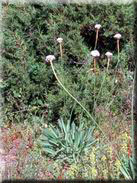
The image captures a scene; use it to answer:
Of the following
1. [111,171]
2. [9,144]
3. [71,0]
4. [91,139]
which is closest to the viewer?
[111,171]

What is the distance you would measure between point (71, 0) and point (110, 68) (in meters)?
0.79

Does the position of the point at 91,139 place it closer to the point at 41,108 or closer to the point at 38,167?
the point at 38,167

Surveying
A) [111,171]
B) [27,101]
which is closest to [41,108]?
[27,101]

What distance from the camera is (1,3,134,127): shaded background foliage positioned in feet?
15.2

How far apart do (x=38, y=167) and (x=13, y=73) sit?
125 centimetres

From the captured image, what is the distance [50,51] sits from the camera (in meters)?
4.73

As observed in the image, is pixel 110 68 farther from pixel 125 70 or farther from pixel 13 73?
pixel 13 73

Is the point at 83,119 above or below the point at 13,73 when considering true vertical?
below

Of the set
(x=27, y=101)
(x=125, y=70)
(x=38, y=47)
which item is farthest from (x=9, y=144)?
(x=125, y=70)

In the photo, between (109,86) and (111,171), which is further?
(109,86)

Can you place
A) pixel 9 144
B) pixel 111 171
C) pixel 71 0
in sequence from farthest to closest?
1. pixel 71 0
2. pixel 9 144
3. pixel 111 171

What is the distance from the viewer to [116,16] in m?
4.68

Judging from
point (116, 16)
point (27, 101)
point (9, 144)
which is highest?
point (116, 16)

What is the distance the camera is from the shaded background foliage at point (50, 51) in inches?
182
